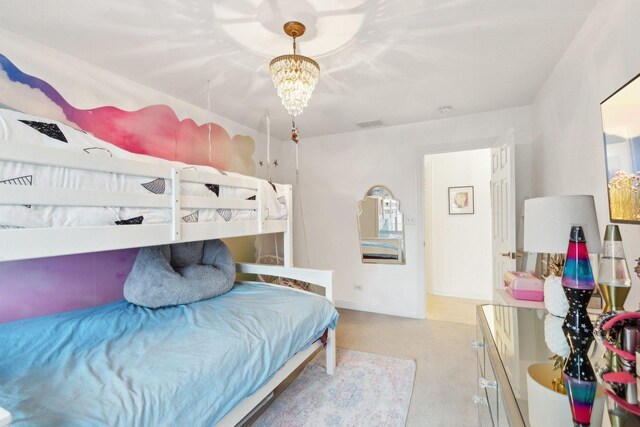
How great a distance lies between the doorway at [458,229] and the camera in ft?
13.6

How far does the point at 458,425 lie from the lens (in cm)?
170

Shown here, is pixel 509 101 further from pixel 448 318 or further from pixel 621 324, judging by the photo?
pixel 621 324

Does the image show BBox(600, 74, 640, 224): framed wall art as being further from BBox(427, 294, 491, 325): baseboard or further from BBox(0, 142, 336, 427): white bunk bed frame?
BBox(427, 294, 491, 325): baseboard

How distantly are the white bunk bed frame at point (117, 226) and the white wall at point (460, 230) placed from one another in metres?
2.78

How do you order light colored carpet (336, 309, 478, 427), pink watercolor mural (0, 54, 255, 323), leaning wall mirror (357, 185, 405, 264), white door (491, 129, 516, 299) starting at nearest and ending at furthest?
pink watercolor mural (0, 54, 255, 323), light colored carpet (336, 309, 478, 427), white door (491, 129, 516, 299), leaning wall mirror (357, 185, 405, 264)

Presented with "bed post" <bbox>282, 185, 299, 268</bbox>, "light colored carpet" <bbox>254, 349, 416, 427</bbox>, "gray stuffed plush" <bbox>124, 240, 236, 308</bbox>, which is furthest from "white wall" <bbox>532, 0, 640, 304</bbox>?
"gray stuffed plush" <bbox>124, 240, 236, 308</bbox>

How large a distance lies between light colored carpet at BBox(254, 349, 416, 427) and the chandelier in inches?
72.8

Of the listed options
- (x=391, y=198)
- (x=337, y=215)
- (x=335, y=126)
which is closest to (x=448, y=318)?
(x=391, y=198)

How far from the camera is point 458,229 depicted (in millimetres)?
4316

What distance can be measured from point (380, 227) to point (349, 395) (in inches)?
79.8

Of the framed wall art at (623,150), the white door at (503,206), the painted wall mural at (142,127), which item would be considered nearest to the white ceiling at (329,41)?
the painted wall mural at (142,127)

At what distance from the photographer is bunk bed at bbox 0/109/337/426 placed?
103 cm

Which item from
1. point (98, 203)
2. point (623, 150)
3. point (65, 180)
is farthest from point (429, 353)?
point (65, 180)

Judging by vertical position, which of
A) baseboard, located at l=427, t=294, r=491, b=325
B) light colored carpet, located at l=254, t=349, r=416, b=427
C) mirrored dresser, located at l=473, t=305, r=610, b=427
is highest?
mirrored dresser, located at l=473, t=305, r=610, b=427
